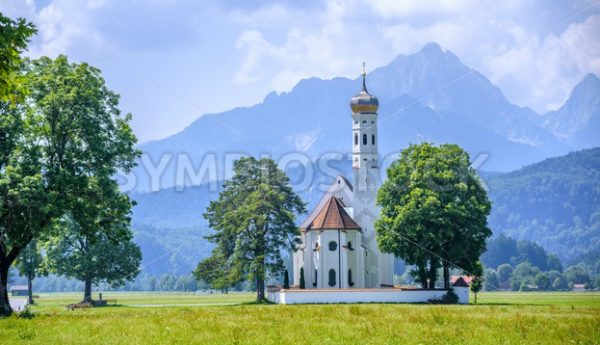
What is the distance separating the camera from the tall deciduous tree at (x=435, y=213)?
55.8m

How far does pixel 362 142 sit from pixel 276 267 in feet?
73.9

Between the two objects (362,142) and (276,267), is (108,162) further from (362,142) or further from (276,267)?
(362,142)

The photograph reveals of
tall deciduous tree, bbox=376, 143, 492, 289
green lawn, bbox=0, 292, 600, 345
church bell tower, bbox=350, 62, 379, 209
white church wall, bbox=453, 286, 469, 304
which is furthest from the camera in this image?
church bell tower, bbox=350, 62, 379, 209

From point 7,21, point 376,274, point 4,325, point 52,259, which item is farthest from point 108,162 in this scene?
point 376,274

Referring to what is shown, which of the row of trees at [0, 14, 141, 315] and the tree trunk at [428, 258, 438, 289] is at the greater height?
the row of trees at [0, 14, 141, 315]

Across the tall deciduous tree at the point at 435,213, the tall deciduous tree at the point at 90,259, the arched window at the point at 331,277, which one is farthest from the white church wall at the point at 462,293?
the tall deciduous tree at the point at 90,259

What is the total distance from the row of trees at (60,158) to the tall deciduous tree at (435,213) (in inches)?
957

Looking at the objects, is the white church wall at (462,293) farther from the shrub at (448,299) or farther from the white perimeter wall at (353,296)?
the white perimeter wall at (353,296)

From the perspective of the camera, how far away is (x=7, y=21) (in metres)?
16.5

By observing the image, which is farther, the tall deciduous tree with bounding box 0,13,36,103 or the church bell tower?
the church bell tower

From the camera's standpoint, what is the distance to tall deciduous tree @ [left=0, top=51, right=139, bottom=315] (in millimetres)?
33844

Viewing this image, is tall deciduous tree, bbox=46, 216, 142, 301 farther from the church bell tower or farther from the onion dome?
the onion dome

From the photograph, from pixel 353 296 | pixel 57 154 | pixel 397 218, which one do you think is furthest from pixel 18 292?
pixel 57 154

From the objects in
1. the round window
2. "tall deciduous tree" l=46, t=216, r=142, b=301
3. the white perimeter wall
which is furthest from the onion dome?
the white perimeter wall
